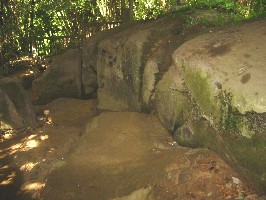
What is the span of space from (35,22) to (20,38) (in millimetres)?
1405

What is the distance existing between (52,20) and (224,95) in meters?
9.60

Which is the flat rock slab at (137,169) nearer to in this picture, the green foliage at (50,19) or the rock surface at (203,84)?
the rock surface at (203,84)

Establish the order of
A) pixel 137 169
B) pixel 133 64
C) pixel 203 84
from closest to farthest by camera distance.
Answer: pixel 203 84 < pixel 137 169 < pixel 133 64

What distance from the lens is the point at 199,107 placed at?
4527mm

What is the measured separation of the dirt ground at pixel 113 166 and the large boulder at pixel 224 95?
260 millimetres

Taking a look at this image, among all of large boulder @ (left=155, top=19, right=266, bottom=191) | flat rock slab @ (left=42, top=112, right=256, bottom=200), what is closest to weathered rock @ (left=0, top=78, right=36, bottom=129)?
flat rock slab @ (left=42, top=112, right=256, bottom=200)

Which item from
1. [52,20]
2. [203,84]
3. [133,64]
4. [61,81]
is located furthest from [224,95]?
[52,20]

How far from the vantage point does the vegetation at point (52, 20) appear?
10.1 m

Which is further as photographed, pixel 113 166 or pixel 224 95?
pixel 113 166

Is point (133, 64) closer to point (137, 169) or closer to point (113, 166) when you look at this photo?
point (113, 166)

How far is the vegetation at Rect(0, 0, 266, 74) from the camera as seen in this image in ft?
33.1

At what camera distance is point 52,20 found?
11969mm

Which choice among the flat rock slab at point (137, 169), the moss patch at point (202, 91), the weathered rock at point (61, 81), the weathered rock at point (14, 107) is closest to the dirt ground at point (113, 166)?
the flat rock slab at point (137, 169)

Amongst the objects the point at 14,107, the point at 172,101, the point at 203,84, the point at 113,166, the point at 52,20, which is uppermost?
the point at 52,20
